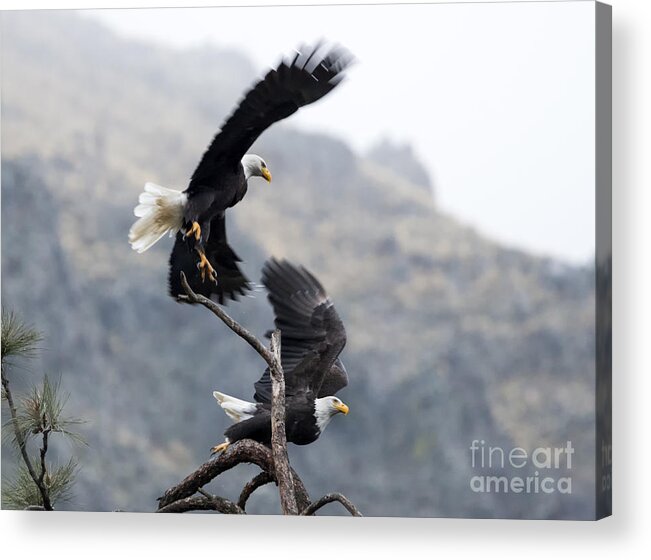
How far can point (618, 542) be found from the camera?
6.06m

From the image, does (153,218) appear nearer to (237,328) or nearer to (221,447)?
(237,328)

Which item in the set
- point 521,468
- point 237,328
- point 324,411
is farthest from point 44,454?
point 521,468

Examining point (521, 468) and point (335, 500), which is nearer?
point (521, 468)

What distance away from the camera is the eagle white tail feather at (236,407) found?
6367mm

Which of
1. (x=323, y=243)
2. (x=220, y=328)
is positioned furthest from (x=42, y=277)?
(x=323, y=243)

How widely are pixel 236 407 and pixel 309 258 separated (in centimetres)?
75

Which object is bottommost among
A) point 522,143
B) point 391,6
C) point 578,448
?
point 578,448

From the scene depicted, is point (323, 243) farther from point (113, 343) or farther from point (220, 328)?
point (113, 343)

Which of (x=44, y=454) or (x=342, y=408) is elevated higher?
(x=342, y=408)

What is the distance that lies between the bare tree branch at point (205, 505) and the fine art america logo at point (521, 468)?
108 centimetres

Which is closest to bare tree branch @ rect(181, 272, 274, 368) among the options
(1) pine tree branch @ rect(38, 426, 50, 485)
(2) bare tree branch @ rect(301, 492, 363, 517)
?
(2) bare tree branch @ rect(301, 492, 363, 517)

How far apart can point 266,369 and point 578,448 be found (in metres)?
1.42

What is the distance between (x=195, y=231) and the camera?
6.36m

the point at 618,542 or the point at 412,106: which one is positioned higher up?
Result: the point at 412,106
